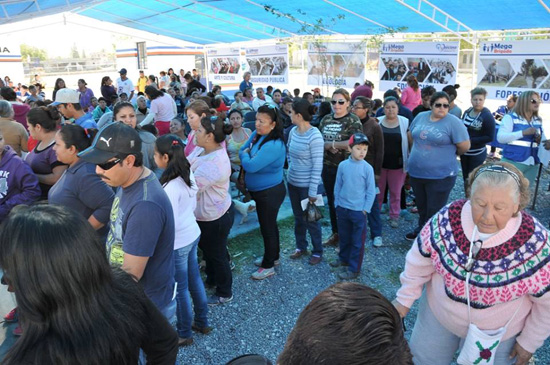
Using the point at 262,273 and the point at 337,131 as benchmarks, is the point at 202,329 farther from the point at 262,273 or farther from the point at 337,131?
the point at 337,131

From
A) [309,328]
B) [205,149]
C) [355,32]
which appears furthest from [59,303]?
[355,32]

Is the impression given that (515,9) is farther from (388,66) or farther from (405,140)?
(405,140)

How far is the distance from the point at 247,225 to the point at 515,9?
7.65m

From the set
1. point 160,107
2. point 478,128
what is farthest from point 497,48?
point 160,107

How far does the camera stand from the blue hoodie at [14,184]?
314 centimetres

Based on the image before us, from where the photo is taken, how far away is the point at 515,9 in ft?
27.7

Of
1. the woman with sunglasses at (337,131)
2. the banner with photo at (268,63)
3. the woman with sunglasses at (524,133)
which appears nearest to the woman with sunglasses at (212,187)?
the woman with sunglasses at (337,131)

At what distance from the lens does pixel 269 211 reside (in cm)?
385

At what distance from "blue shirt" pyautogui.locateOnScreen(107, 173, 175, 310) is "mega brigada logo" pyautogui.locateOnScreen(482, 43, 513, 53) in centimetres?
1040

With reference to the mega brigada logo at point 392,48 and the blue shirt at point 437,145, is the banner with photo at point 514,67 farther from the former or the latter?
the blue shirt at point 437,145

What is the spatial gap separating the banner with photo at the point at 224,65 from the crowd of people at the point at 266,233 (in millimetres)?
13323

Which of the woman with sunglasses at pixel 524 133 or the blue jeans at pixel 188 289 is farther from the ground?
the woman with sunglasses at pixel 524 133

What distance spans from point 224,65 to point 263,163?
52.1 ft

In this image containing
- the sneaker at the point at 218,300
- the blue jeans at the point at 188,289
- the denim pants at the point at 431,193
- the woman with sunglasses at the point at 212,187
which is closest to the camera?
the blue jeans at the point at 188,289
